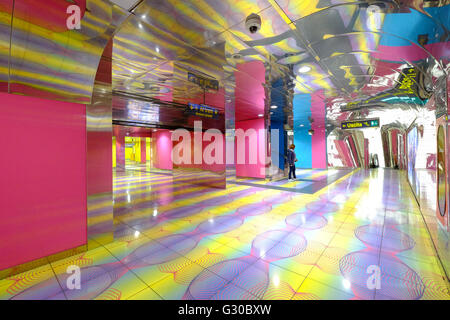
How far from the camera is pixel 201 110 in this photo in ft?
18.9

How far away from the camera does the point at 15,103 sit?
7.70 feet

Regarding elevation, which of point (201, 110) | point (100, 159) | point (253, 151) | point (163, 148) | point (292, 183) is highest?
point (201, 110)

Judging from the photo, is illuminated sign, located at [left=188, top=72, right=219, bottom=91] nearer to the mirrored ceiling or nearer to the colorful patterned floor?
the mirrored ceiling

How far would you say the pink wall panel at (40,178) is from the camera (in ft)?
7.55

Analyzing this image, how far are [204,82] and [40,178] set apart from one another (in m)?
4.06

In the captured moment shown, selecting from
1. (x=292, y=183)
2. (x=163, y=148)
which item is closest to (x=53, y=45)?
(x=292, y=183)

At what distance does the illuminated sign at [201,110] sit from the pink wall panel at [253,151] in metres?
3.87

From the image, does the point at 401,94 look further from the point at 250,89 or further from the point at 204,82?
the point at 204,82

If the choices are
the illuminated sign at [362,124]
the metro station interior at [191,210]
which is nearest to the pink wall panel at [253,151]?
the metro station interior at [191,210]

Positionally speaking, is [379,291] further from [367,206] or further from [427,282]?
[367,206]

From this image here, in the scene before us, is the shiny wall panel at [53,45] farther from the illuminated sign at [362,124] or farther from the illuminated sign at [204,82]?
the illuminated sign at [362,124]

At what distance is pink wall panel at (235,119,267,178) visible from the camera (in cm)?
968
